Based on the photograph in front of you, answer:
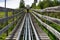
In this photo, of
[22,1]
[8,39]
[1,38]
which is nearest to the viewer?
[8,39]

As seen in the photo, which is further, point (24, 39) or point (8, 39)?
point (24, 39)

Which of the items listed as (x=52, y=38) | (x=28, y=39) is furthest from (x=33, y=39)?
(x=52, y=38)

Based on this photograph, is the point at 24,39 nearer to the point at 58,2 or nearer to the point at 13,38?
the point at 13,38

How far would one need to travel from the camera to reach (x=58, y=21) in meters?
3.76

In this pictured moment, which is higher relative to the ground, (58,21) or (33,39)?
(58,21)

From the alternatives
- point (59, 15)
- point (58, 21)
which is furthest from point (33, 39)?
point (59, 15)

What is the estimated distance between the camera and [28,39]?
6582 millimetres

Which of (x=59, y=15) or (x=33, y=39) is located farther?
(x=59, y=15)

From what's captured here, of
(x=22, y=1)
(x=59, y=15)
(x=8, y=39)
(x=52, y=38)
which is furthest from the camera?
(x=22, y=1)

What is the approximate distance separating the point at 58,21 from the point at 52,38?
264 centimetres

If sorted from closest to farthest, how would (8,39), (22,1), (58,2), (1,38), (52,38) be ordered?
(8,39), (52,38), (1,38), (58,2), (22,1)

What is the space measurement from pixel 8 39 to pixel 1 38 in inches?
64.5

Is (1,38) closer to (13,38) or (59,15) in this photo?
(13,38)

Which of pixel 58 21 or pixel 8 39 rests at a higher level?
pixel 58 21
